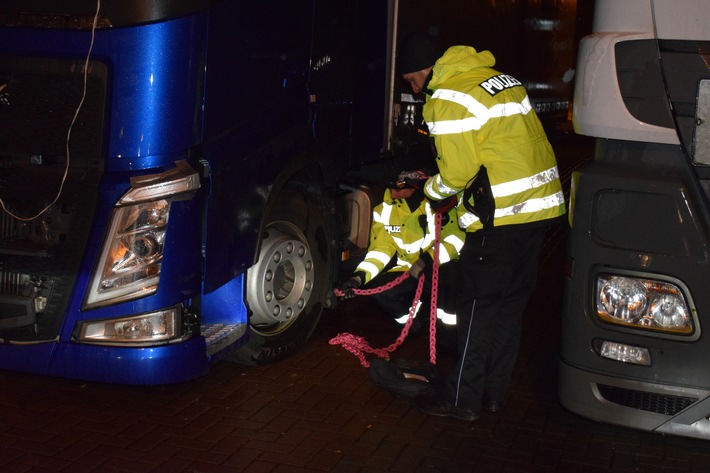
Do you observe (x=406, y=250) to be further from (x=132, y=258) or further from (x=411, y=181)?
(x=132, y=258)

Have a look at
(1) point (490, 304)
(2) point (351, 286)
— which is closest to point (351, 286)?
(2) point (351, 286)

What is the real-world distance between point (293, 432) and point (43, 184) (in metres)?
1.63

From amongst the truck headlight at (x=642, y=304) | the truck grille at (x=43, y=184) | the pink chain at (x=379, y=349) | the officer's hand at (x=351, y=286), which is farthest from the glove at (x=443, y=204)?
the truck grille at (x=43, y=184)

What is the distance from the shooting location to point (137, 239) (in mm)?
4621

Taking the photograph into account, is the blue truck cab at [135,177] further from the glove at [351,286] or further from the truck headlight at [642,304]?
the truck headlight at [642,304]

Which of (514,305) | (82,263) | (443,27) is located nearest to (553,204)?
(514,305)

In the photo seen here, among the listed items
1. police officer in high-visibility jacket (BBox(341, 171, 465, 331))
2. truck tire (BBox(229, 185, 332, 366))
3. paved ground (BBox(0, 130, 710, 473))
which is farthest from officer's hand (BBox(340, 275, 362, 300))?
paved ground (BBox(0, 130, 710, 473))

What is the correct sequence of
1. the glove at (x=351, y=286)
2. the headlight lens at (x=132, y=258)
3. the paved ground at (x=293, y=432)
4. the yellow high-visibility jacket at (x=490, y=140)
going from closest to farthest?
the paved ground at (x=293, y=432) < the headlight lens at (x=132, y=258) < the yellow high-visibility jacket at (x=490, y=140) < the glove at (x=351, y=286)

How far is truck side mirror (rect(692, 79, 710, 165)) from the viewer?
399 cm

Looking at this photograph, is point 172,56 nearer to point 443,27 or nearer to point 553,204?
point 553,204

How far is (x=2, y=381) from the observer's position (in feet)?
17.4

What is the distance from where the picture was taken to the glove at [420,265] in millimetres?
6156

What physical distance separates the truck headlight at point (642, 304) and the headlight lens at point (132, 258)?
77.4 inches

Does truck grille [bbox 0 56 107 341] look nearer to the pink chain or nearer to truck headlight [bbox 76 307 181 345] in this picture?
truck headlight [bbox 76 307 181 345]
